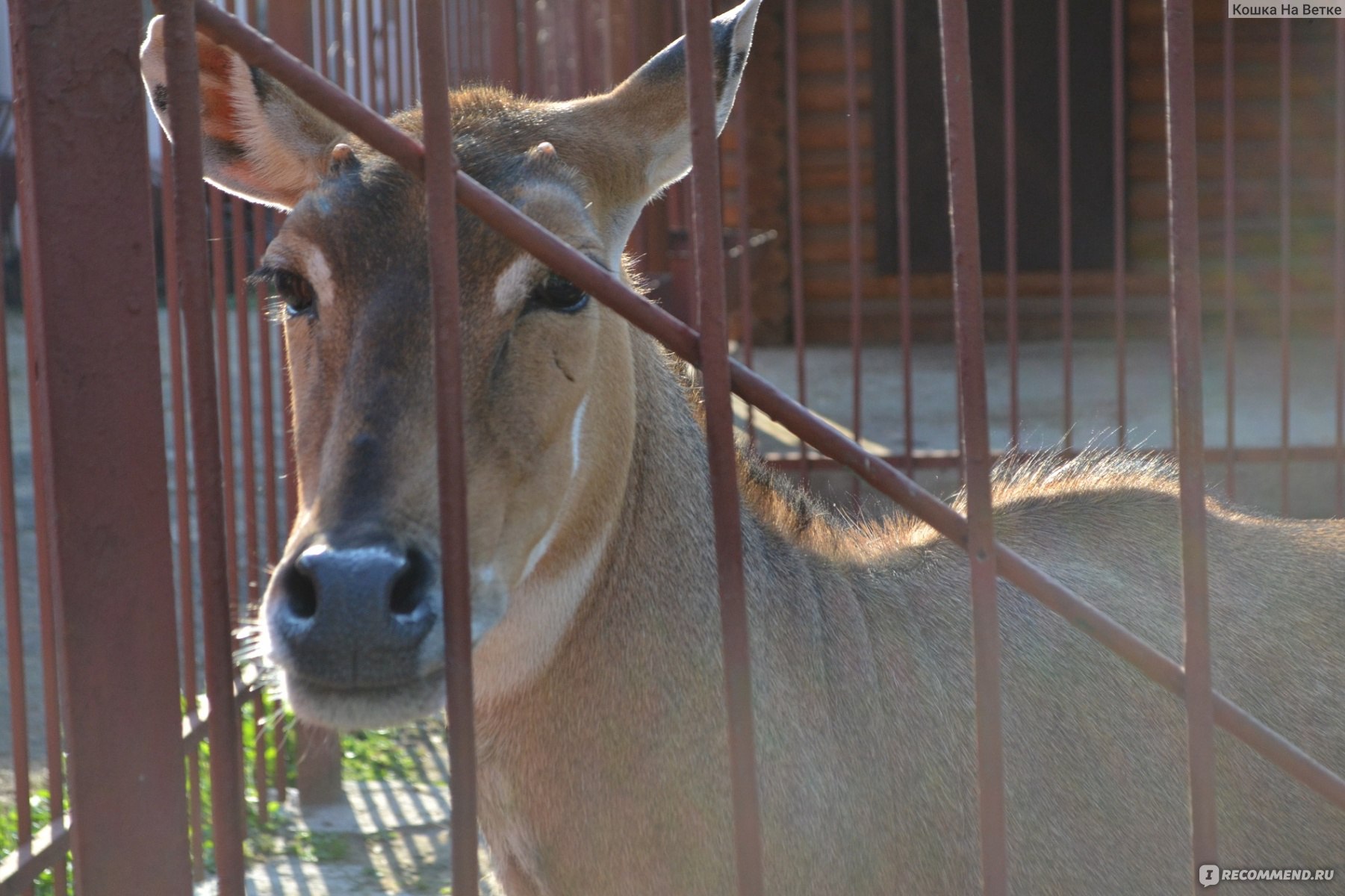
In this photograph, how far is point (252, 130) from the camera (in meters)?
2.79

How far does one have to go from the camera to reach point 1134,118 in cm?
1072

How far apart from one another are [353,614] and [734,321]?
8882 mm

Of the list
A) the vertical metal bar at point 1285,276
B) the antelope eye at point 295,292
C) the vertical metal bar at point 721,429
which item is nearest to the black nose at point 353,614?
the vertical metal bar at point 721,429

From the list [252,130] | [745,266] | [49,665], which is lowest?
[49,665]

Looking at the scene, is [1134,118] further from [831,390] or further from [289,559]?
[289,559]

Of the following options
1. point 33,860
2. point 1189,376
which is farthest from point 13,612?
point 1189,376

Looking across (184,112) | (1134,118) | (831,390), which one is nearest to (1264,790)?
(184,112)

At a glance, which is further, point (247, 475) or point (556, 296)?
point (247, 475)

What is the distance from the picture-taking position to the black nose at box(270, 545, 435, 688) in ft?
5.79

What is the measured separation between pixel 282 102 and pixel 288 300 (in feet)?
1.80

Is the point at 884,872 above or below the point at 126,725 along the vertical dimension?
below

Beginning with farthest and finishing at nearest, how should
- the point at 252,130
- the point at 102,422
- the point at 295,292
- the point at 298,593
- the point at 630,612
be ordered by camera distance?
the point at 252,130 < the point at 630,612 < the point at 295,292 < the point at 298,593 < the point at 102,422

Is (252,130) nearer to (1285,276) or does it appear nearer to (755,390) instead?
(755,390)

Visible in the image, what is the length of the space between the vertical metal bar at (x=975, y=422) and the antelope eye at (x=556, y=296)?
81 centimetres
